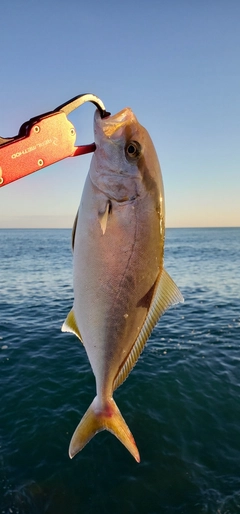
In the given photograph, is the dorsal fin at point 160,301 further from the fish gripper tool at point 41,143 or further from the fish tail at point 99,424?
the fish gripper tool at point 41,143

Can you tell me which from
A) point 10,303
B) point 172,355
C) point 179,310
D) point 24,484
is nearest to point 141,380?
point 172,355

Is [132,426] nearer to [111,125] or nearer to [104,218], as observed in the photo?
[104,218]

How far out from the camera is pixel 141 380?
1188cm

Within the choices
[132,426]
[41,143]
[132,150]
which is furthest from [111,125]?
[132,426]

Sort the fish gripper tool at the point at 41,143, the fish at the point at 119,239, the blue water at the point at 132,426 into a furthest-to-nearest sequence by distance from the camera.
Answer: the blue water at the point at 132,426 < the fish at the point at 119,239 < the fish gripper tool at the point at 41,143

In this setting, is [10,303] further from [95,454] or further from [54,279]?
[95,454]

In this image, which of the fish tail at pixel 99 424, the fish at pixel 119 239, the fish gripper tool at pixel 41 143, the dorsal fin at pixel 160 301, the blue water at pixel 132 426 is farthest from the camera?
the blue water at pixel 132 426

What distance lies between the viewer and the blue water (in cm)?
736

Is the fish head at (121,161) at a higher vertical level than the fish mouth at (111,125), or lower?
lower

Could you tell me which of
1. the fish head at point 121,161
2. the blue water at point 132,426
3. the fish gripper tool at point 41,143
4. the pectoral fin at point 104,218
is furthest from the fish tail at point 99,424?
the blue water at point 132,426

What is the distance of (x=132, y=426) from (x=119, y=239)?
328 inches

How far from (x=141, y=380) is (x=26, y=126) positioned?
10.7 m

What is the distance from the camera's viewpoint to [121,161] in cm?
271

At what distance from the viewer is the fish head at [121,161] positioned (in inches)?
105
